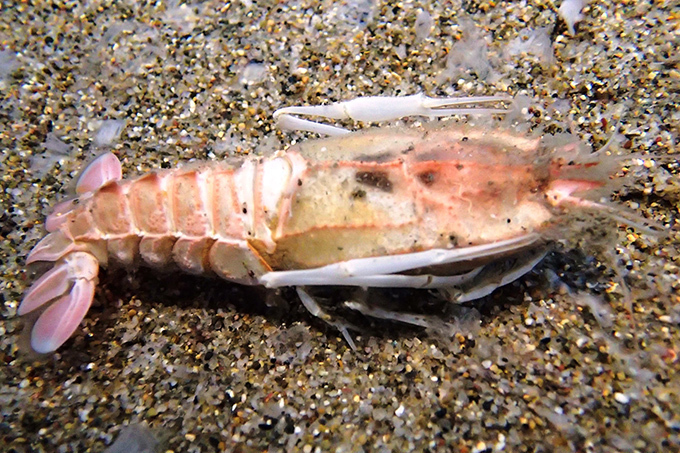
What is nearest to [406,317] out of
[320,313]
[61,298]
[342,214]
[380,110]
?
[320,313]

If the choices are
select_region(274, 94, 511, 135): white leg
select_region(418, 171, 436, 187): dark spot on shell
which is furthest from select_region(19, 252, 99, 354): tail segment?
select_region(418, 171, 436, 187): dark spot on shell

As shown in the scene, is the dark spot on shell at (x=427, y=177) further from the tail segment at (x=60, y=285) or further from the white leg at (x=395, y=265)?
the tail segment at (x=60, y=285)

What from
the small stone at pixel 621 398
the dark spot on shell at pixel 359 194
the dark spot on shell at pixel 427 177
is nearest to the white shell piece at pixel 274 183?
the dark spot on shell at pixel 359 194

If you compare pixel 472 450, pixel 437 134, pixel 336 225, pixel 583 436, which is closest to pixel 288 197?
pixel 336 225

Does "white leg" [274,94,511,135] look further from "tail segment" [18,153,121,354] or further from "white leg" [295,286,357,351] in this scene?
"tail segment" [18,153,121,354]

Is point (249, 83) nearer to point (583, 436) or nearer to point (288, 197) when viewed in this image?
point (288, 197)

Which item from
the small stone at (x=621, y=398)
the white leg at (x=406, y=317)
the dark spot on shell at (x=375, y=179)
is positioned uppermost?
the dark spot on shell at (x=375, y=179)
